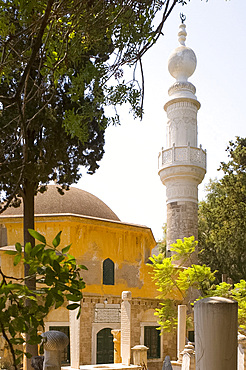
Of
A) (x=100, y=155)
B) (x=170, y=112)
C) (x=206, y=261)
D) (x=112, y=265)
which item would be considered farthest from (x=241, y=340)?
(x=206, y=261)

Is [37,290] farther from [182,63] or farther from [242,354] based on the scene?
[182,63]

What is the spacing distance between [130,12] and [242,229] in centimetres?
1667

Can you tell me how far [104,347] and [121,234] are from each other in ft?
16.1

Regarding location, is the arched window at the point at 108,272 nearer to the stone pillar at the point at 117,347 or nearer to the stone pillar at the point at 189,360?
the stone pillar at the point at 117,347

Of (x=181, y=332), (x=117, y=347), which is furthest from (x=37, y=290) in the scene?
(x=117, y=347)

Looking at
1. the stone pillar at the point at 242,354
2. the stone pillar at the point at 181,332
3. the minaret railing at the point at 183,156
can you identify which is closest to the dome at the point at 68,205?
the minaret railing at the point at 183,156

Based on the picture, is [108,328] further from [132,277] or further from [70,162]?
[70,162]

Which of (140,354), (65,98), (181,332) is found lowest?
(140,354)

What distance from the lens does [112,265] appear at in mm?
21000

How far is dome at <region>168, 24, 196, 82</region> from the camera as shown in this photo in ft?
79.5

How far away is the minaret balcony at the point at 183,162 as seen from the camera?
76.0ft

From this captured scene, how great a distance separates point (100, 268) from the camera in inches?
805

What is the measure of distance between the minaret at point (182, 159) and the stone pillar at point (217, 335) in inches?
815

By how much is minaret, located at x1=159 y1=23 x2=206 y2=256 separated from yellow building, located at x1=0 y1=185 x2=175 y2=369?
1.86 m
